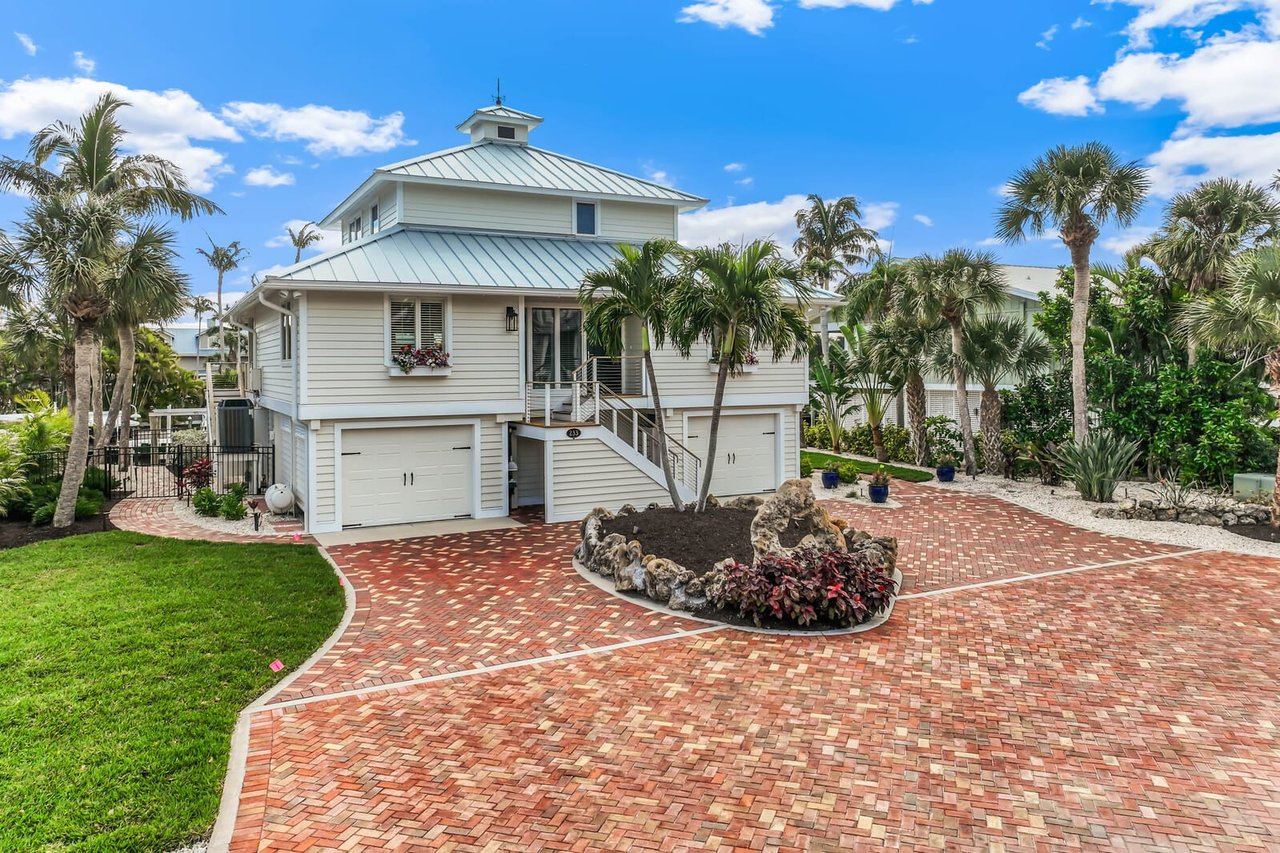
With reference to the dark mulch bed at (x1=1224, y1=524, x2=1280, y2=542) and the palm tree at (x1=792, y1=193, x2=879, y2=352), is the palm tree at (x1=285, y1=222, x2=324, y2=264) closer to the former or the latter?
the palm tree at (x1=792, y1=193, x2=879, y2=352)

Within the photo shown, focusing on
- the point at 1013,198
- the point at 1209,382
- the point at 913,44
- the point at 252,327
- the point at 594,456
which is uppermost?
the point at 913,44

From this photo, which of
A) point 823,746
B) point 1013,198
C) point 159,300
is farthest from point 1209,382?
point 159,300

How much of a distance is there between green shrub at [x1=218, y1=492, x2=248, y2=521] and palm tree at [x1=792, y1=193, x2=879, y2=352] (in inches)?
1183

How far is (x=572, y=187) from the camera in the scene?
1881cm

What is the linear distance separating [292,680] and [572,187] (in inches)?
562

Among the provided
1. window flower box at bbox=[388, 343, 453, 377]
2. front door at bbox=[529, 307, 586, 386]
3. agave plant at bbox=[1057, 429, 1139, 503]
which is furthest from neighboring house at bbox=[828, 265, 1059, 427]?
window flower box at bbox=[388, 343, 453, 377]

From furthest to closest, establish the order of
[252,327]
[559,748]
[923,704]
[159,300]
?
[252,327], [159,300], [923,704], [559,748]

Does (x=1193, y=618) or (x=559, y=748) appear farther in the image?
(x=1193, y=618)

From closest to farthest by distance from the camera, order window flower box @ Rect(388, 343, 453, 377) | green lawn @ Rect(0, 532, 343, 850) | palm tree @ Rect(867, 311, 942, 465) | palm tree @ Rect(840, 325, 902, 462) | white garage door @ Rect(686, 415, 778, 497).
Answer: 1. green lawn @ Rect(0, 532, 343, 850)
2. window flower box @ Rect(388, 343, 453, 377)
3. white garage door @ Rect(686, 415, 778, 497)
4. palm tree @ Rect(867, 311, 942, 465)
5. palm tree @ Rect(840, 325, 902, 462)

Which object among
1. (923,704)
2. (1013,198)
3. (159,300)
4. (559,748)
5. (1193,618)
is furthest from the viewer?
(1013,198)

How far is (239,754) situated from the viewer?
19.8 ft

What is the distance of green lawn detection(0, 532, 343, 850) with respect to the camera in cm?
516

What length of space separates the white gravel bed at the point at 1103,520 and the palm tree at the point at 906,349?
10.1 feet

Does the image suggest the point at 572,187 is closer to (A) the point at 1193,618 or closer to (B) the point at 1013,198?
(B) the point at 1013,198
